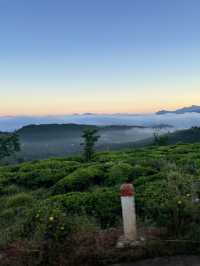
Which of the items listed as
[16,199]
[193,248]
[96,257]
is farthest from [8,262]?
[16,199]

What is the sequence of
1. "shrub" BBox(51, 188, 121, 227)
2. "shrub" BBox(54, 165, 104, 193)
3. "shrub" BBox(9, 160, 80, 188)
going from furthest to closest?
"shrub" BBox(9, 160, 80, 188) → "shrub" BBox(54, 165, 104, 193) → "shrub" BBox(51, 188, 121, 227)

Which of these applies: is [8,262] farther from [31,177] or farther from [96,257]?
[31,177]

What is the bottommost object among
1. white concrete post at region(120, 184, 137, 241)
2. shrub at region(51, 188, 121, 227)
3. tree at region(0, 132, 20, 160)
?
tree at region(0, 132, 20, 160)

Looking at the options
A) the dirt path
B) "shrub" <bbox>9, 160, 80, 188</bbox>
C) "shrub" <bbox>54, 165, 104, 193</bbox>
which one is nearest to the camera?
the dirt path

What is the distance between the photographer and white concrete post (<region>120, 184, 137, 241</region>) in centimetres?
367

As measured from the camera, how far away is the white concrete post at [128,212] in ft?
12.0

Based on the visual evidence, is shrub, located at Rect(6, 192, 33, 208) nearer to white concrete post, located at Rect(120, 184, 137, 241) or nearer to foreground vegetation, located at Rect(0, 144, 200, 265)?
A: foreground vegetation, located at Rect(0, 144, 200, 265)

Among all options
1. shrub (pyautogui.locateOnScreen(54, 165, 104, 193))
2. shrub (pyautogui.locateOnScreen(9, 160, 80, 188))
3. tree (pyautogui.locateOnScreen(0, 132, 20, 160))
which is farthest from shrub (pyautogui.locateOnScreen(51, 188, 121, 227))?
tree (pyautogui.locateOnScreen(0, 132, 20, 160))

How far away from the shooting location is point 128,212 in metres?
3.69

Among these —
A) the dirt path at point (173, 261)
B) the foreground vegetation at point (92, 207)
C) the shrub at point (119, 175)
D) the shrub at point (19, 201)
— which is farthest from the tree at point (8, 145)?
the dirt path at point (173, 261)

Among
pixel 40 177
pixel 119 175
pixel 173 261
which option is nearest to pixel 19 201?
pixel 40 177

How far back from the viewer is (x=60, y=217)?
358 cm

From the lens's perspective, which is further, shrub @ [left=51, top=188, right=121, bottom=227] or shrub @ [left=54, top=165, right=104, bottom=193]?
shrub @ [left=54, top=165, right=104, bottom=193]

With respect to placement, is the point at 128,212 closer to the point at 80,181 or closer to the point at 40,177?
the point at 80,181
